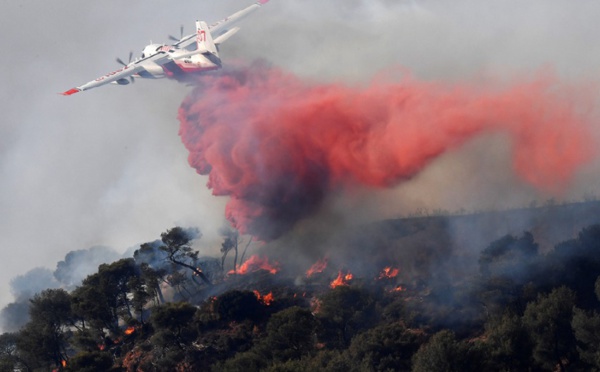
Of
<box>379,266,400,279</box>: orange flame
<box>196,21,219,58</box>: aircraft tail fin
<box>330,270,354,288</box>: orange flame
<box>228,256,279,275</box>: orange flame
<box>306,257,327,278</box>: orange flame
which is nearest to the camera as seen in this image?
<box>379,266,400,279</box>: orange flame

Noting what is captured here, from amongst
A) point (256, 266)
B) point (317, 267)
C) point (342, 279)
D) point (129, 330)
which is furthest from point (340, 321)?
point (256, 266)

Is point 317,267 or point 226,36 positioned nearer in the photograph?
point 317,267

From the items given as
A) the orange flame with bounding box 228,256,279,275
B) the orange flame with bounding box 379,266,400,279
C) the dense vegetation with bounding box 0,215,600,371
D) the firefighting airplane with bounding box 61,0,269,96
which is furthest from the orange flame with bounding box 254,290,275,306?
the firefighting airplane with bounding box 61,0,269,96

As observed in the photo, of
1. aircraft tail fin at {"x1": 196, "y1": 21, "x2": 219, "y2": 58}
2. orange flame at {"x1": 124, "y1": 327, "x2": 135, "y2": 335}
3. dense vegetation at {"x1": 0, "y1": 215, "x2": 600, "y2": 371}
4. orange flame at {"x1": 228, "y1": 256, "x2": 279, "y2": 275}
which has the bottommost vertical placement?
dense vegetation at {"x1": 0, "y1": 215, "x2": 600, "y2": 371}

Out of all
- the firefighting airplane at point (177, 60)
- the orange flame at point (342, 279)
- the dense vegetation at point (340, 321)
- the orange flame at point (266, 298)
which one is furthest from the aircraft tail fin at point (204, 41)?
the orange flame at point (342, 279)

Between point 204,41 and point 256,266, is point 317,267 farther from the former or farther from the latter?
point 204,41

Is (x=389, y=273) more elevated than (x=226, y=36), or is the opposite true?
(x=226, y=36)

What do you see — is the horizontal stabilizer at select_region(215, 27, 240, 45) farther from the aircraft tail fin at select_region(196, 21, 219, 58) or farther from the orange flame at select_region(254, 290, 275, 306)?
the orange flame at select_region(254, 290, 275, 306)
